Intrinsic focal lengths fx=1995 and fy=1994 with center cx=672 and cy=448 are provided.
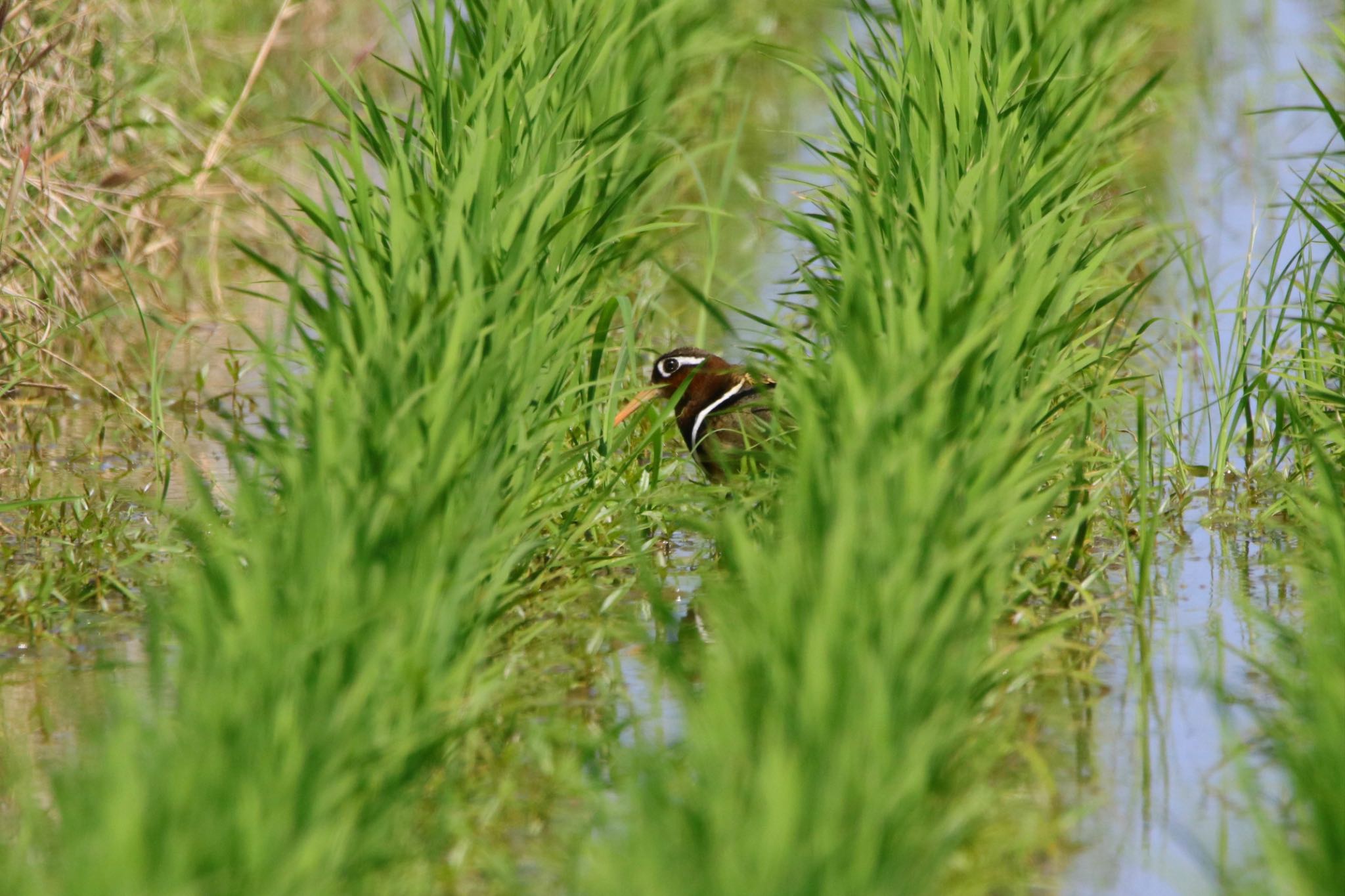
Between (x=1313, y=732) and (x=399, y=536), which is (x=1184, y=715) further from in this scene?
(x=399, y=536)

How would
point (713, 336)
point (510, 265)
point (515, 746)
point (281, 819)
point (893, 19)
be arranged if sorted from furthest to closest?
point (713, 336) < point (893, 19) < point (510, 265) < point (515, 746) < point (281, 819)

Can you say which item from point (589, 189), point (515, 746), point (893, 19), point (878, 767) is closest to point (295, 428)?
point (515, 746)

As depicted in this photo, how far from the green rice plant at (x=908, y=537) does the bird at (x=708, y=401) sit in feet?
1.33

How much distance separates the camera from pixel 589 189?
5496mm

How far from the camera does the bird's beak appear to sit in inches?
222

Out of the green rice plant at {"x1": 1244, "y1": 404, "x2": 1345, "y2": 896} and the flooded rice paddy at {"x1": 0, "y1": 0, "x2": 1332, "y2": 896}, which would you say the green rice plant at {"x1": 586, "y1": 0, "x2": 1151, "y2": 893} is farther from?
the green rice plant at {"x1": 1244, "y1": 404, "x2": 1345, "y2": 896}

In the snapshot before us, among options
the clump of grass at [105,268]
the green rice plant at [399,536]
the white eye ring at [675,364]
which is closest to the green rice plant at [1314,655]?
the green rice plant at [399,536]

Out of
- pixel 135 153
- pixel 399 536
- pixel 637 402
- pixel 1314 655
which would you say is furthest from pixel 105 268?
pixel 1314 655

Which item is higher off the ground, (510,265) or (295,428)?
(510,265)

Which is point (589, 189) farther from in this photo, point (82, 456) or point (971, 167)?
point (82, 456)

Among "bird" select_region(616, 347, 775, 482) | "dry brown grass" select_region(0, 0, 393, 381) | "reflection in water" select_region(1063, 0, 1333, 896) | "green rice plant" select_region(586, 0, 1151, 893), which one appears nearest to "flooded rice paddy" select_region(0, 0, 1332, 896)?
"reflection in water" select_region(1063, 0, 1333, 896)

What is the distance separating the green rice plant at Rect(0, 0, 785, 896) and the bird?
10.7 inches

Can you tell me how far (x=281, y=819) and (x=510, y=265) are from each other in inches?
74.5

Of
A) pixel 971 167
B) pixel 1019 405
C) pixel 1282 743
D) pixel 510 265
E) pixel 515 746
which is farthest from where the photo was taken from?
pixel 971 167
